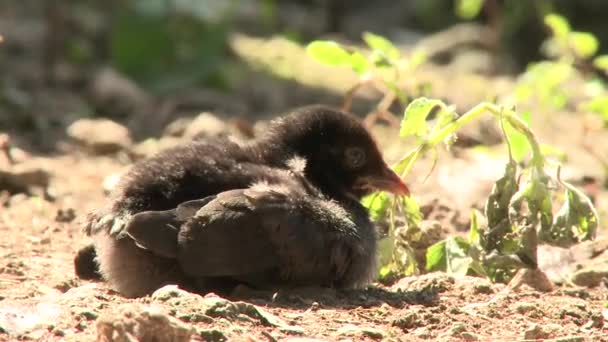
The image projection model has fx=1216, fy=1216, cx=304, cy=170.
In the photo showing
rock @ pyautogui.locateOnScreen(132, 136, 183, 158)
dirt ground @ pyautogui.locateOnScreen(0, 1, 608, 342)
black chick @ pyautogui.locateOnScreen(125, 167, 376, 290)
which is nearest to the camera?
dirt ground @ pyautogui.locateOnScreen(0, 1, 608, 342)

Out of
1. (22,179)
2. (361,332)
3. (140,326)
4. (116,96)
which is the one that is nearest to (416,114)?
(361,332)

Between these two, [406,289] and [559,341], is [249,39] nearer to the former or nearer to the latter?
[406,289]

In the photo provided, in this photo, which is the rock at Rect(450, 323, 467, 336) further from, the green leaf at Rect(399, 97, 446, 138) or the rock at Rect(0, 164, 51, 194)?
the rock at Rect(0, 164, 51, 194)

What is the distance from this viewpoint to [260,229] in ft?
16.5

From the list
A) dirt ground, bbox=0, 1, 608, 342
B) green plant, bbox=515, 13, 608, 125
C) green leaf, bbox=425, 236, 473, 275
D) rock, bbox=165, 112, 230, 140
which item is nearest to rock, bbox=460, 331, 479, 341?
dirt ground, bbox=0, 1, 608, 342

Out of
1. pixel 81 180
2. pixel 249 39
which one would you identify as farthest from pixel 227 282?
pixel 249 39

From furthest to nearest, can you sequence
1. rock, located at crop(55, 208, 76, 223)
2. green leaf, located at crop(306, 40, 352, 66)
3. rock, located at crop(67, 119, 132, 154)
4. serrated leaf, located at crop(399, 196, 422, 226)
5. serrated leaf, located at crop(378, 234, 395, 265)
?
rock, located at crop(67, 119, 132, 154) < rock, located at crop(55, 208, 76, 223) < green leaf, located at crop(306, 40, 352, 66) < serrated leaf, located at crop(399, 196, 422, 226) < serrated leaf, located at crop(378, 234, 395, 265)

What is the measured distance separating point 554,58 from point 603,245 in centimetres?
714

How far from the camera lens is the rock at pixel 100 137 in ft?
29.1

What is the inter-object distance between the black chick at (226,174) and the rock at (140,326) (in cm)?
115

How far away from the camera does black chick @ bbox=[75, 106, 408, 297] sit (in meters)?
5.17

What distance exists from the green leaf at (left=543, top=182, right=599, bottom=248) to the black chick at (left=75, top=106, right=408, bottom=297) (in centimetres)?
74

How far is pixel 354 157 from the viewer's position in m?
5.77

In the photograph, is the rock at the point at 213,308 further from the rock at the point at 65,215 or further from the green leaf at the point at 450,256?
the rock at the point at 65,215
